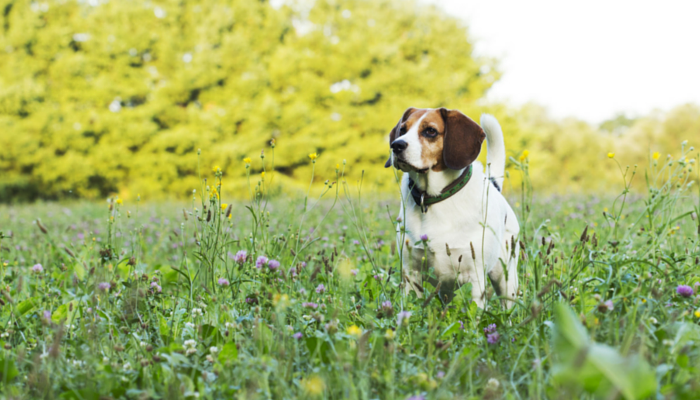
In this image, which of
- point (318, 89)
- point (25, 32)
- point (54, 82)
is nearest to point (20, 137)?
point (54, 82)

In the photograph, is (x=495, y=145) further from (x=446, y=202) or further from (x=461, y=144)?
(x=446, y=202)

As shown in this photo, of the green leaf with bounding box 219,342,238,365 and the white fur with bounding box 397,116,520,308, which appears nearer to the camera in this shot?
the green leaf with bounding box 219,342,238,365

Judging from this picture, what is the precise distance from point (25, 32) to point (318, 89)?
9.94 metres

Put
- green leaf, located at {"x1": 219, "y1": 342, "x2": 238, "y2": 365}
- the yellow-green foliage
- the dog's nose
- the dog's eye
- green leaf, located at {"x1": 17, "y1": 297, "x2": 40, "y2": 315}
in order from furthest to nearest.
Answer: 1. the yellow-green foliage
2. the dog's eye
3. the dog's nose
4. green leaf, located at {"x1": 17, "y1": 297, "x2": 40, "y2": 315}
5. green leaf, located at {"x1": 219, "y1": 342, "x2": 238, "y2": 365}

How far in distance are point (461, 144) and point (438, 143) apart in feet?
0.42

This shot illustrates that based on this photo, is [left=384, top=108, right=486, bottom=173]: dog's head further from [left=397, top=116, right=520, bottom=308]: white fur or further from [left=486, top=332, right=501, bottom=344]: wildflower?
[left=486, top=332, right=501, bottom=344]: wildflower

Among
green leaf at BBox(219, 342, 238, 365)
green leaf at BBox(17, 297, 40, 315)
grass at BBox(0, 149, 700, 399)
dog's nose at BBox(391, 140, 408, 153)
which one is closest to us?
grass at BBox(0, 149, 700, 399)

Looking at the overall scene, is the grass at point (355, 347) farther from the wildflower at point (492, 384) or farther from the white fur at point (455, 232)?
the white fur at point (455, 232)

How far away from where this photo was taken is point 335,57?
16.9 meters

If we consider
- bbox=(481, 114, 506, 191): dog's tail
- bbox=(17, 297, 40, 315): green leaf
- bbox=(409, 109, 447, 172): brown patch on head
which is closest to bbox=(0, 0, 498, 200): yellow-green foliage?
bbox=(481, 114, 506, 191): dog's tail

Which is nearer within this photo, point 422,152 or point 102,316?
point 102,316

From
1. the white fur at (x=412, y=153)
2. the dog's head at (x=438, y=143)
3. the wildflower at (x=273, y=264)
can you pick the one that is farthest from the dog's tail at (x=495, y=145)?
the wildflower at (x=273, y=264)

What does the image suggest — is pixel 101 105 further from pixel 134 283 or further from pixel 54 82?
pixel 134 283

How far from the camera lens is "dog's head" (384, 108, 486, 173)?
2438mm
